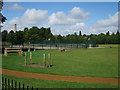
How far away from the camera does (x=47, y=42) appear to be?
162ft

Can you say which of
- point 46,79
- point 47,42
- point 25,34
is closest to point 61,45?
point 47,42

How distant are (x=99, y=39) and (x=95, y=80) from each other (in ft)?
297

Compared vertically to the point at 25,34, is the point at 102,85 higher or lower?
lower

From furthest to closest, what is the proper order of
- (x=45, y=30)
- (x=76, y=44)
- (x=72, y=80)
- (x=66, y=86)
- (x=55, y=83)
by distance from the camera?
(x=45, y=30), (x=76, y=44), (x=72, y=80), (x=55, y=83), (x=66, y=86)

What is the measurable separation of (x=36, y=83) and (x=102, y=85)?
340 cm

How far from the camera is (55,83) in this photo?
8.09m

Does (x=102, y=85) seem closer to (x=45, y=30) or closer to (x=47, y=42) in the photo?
(x=47, y=42)

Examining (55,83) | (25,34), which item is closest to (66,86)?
(55,83)

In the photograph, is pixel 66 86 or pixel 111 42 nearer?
pixel 66 86

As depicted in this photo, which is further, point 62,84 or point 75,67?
point 75,67

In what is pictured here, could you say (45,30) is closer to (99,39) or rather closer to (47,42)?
(99,39)

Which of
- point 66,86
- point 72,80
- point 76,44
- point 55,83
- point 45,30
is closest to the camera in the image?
point 66,86

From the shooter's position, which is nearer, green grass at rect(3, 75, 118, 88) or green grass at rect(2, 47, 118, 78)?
green grass at rect(3, 75, 118, 88)

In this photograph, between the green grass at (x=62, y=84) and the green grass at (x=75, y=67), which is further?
the green grass at (x=75, y=67)
